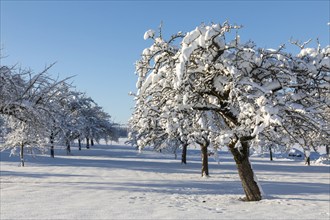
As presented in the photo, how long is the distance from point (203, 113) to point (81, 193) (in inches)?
253

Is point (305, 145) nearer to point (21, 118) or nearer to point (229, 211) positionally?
point (229, 211)

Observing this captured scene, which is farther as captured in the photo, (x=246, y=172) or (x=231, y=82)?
(x=246, y=172)

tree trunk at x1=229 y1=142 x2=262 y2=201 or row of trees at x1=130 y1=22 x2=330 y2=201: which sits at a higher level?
row of trees at x1=130 y1=22 x2=330 y2=201

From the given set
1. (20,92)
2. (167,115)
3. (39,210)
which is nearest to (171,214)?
(167,115)

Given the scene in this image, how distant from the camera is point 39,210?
9.80 meters

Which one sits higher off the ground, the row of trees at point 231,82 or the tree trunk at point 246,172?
the row of trees at point 231,82

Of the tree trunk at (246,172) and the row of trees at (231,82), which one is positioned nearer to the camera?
the row of trees at (231,82)

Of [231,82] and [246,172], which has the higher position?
[231,82]

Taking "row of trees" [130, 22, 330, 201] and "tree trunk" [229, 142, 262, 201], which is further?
"tree trunk" [229, 142, 262, 201]

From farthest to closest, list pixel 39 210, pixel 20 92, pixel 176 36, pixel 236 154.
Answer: pixel 20 92 → pixel 236 154 → pixel 176 36 → pixel 39 210

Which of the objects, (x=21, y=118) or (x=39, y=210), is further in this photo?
(x=21, y=118)

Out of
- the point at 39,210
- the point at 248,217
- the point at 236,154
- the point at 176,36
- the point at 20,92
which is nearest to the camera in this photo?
the point at 248,217

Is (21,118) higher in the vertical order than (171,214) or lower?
higher

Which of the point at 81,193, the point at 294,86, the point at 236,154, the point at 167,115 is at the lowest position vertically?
the point at 81,193
